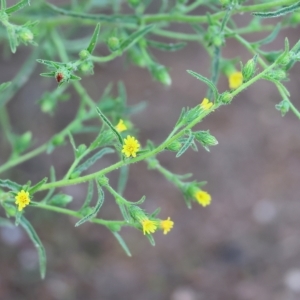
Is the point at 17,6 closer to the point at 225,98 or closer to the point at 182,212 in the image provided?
the point at 225,98

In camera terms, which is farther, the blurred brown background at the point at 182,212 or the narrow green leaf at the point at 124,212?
the blurred brown background at the point at 182,212

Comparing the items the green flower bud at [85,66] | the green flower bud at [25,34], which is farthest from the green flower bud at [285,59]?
the green flower bud at [25,34]

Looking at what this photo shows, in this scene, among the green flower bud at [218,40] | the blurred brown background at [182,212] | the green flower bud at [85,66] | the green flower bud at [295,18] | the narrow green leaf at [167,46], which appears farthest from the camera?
the blurred brown background at [182,212]

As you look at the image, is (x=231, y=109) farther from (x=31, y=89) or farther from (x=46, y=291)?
(x=46, y=291)

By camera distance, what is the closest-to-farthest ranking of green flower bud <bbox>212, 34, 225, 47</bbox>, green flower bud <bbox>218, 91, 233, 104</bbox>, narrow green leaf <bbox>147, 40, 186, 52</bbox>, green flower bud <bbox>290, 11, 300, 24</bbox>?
green flower bud <bbox>218, 91, 233, 104</bbox>, green flower bud <bbox>212, 34, 225, 47</bbox>, green flower bud <bbox>290, 11, 300, 24</bbox>, narrow green leaf <bbox>147, 40, 186, 52</bbox>

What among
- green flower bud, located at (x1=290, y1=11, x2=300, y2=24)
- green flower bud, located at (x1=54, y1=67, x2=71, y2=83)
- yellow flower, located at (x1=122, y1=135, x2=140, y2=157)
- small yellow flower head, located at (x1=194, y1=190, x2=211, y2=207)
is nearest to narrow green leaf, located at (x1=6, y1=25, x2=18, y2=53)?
green flower bud, located at (x1=54, y1=67, x2=71, y2=83)

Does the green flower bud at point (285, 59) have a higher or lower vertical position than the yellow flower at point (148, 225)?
higher

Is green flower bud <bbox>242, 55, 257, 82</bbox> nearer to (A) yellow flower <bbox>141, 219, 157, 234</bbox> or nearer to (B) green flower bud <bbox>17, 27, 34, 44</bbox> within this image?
(A) yellow flower <bbox>141, 219, 157, 234</bbox>

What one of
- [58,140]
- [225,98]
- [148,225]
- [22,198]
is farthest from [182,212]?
[225,98]

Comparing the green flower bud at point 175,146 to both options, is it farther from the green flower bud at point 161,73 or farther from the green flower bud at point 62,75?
the green flower bud at point 161,73
